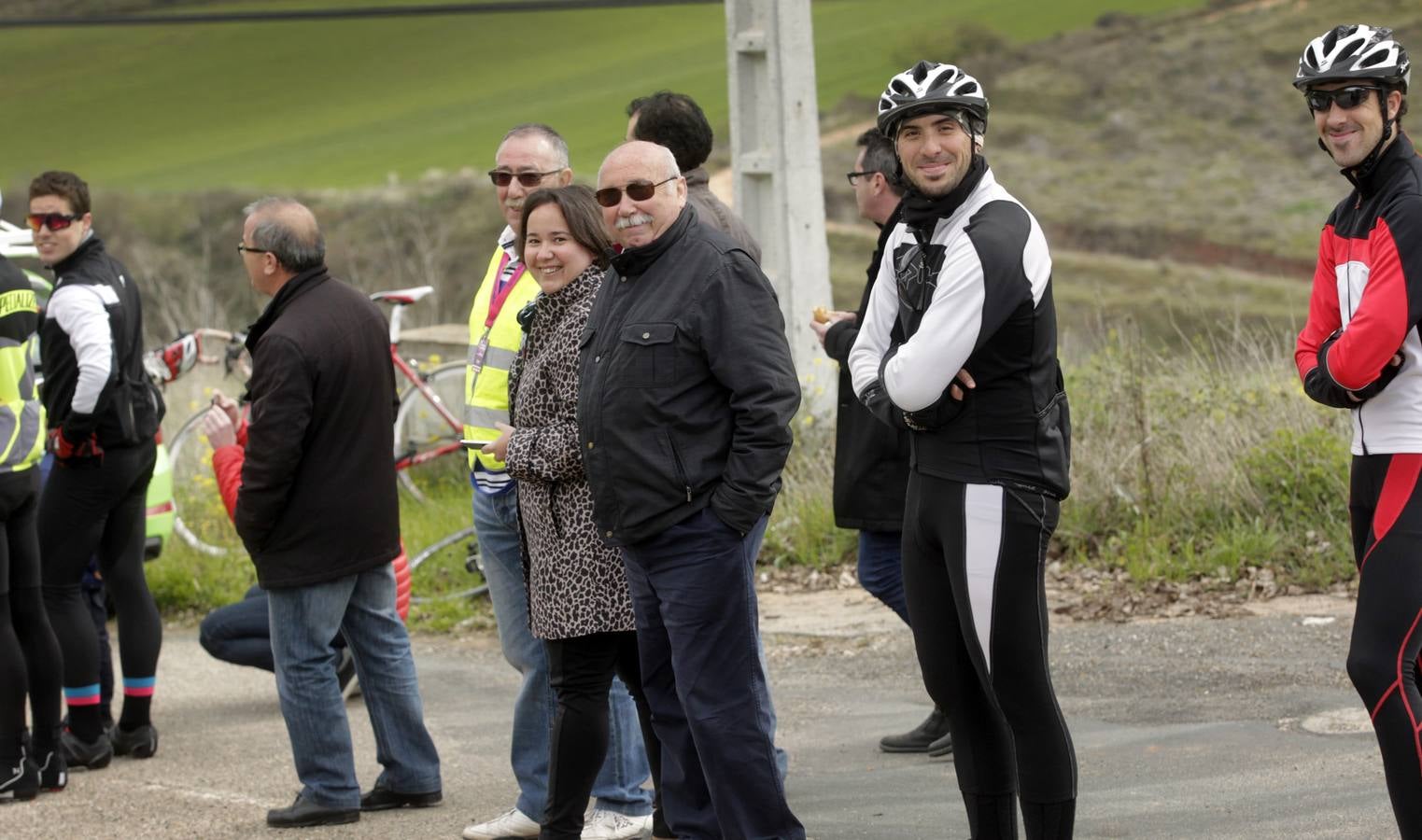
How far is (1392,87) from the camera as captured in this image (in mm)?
4469

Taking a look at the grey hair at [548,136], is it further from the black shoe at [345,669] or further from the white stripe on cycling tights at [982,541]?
the black shoe at [345,669]

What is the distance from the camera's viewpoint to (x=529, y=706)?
566 centimetres

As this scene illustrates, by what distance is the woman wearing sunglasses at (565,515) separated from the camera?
197 inches

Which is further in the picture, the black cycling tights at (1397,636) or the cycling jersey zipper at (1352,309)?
the cycling jersey zipper at (1352,309)

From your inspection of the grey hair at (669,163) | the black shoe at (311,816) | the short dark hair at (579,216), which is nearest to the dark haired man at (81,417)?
the black shoe at (311,816)

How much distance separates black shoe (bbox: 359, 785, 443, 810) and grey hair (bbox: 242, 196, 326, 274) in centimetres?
178

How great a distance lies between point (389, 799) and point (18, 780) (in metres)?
1.41

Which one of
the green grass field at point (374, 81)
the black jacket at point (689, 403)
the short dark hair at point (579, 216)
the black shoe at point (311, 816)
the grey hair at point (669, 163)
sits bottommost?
the black shoe at point (311, 816)

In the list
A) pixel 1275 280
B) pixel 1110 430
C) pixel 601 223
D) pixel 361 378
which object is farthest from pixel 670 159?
pixel 1275 280

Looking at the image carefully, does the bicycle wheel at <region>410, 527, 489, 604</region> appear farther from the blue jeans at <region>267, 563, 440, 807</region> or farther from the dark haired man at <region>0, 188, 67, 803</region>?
the blue jeans at <region>267, 563, 440, 807</region>

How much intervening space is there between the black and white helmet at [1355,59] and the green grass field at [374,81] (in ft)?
85.0

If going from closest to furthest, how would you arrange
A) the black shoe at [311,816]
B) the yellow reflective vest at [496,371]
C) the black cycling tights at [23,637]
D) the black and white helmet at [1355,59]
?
1. the black and white helmet at [1355,59]
2. the yellow reflective vest at [496,371]
3. the black shoe at [311,816]
4. the black cycling tights at [23,637]

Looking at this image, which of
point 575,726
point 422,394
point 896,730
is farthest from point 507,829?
point 422,394

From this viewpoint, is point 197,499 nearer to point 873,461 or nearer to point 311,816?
point 311,816
